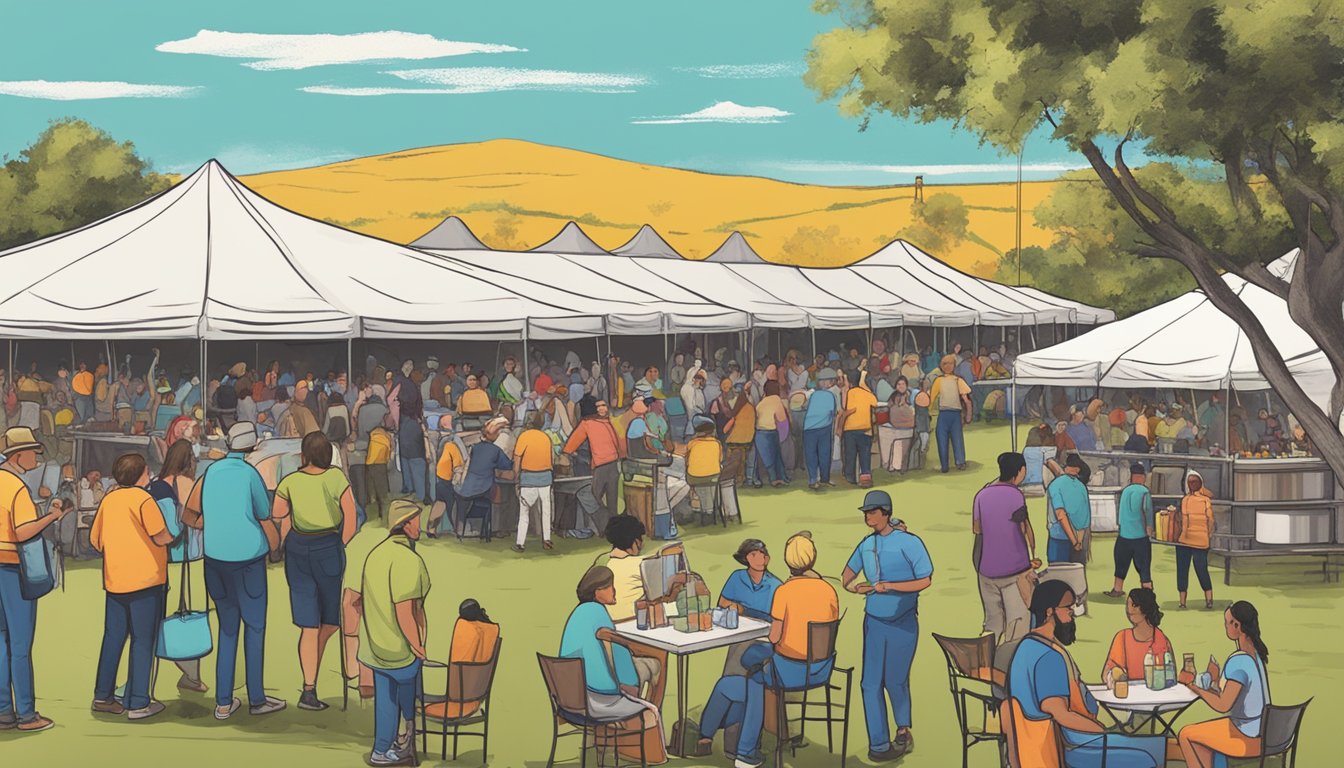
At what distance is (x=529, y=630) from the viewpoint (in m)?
10.8

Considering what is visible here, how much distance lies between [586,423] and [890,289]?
1850 cm

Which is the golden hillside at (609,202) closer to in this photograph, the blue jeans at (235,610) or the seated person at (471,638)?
the blue jeans at (235,610)

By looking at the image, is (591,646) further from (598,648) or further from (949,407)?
(949,407)

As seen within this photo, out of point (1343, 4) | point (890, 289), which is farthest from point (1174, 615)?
point (890, 289)

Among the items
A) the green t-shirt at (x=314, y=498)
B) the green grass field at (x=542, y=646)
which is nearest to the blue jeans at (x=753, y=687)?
the green grass field at (x=542, y=646)

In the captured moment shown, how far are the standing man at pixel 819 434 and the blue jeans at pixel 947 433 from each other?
2.11 m

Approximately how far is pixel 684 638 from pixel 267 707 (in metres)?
2.68

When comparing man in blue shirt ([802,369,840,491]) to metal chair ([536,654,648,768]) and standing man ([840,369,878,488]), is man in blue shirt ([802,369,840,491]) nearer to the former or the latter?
standing man ([840,369,878,488])

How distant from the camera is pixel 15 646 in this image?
797 cm

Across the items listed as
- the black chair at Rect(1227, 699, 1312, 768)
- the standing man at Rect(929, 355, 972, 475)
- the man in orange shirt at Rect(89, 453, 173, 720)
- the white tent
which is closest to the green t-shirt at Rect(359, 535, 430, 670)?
the man in orange shirt at Rect(89, 453, 173, 720)

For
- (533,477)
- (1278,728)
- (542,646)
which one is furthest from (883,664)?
(533,477)

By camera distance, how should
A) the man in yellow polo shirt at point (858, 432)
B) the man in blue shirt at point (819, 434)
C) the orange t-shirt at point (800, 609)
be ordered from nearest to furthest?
the orange t-shirt at point (800, 609) < the man in yellow polo shirt at point (858, 432) < the man in blue shirt at point (819, 434)

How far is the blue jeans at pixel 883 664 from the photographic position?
7418mm

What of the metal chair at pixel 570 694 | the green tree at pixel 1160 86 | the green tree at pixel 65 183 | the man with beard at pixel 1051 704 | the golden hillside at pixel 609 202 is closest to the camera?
the man with beard at pixel 1051 704
